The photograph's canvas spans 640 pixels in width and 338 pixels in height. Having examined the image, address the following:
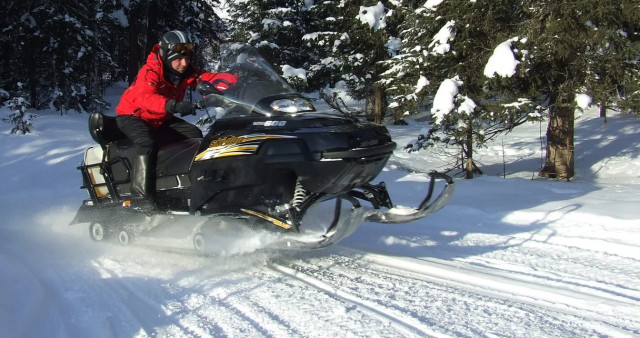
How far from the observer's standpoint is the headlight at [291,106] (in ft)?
14.1

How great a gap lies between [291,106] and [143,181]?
5.19ft

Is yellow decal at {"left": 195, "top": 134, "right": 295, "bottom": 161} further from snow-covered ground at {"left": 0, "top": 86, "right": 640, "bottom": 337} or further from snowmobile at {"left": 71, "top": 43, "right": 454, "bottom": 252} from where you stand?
snow-covered ground at {"left": 0, "top": 86, "right": 640, "bottom": 337}

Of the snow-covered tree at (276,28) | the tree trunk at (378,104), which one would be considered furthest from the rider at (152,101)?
the snow-covered tree at (276,28)

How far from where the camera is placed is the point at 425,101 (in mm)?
10594

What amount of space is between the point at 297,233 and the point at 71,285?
167cm

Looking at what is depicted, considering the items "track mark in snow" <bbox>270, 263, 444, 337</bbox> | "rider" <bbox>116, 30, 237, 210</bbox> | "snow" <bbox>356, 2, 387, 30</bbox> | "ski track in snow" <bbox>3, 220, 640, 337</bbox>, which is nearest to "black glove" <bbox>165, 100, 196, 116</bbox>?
"rider" <bbox>116, 30, 237, 210</bbox>

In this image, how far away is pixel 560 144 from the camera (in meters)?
10.9

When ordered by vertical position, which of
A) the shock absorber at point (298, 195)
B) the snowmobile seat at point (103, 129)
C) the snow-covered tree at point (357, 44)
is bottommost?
the shock absorber at point (298, 195)

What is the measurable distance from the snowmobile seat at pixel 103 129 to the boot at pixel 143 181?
563 millimetres

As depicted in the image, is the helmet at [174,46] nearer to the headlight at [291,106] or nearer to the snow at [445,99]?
the headlight at [291,106]

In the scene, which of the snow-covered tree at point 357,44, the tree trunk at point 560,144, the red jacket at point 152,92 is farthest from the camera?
the snow-covered tree at point 357,44

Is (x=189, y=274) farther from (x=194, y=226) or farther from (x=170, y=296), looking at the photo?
(x=194, y=226)

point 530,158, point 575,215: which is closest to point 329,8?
point 530,158

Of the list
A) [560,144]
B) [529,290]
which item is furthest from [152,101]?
[560,144]
